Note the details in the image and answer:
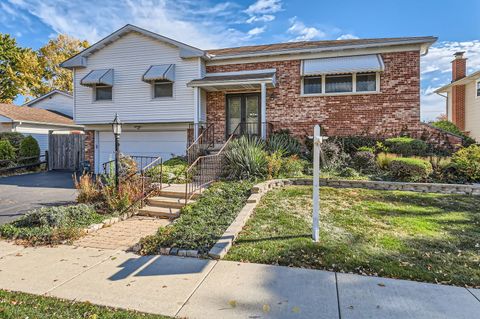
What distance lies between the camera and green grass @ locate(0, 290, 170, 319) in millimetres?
2988

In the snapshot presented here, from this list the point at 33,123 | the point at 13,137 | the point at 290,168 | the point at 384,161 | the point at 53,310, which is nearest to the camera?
the point at 53,310

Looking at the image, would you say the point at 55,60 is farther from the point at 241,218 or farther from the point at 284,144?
the point at 241,218

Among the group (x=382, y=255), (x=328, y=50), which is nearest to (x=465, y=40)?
(x=328, y=50)

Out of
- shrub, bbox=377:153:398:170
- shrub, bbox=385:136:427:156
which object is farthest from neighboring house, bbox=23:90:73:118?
shrub, bbox=385:136:427:156

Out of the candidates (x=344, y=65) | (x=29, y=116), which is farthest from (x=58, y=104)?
(x=344, y=65)

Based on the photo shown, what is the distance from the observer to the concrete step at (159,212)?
6926 mm

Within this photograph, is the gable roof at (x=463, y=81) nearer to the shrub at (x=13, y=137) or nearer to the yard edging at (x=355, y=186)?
the yard edging at (x=355, y=186)

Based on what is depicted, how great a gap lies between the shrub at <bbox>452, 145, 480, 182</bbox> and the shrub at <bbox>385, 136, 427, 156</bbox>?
60.9 inches

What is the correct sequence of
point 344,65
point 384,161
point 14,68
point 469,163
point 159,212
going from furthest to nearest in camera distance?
point 14,68 < point 344,65 < point 384,161 < point 469,163 < point 159,212

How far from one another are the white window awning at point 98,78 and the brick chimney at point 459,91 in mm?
20185

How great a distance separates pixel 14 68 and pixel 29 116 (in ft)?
48.4

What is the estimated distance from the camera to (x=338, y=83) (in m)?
12.7

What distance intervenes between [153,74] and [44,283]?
10.9 metres

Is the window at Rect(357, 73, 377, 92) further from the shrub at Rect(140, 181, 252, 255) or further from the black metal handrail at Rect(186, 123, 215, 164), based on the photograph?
the shrub at Rect(140, 181, 252, 255)
